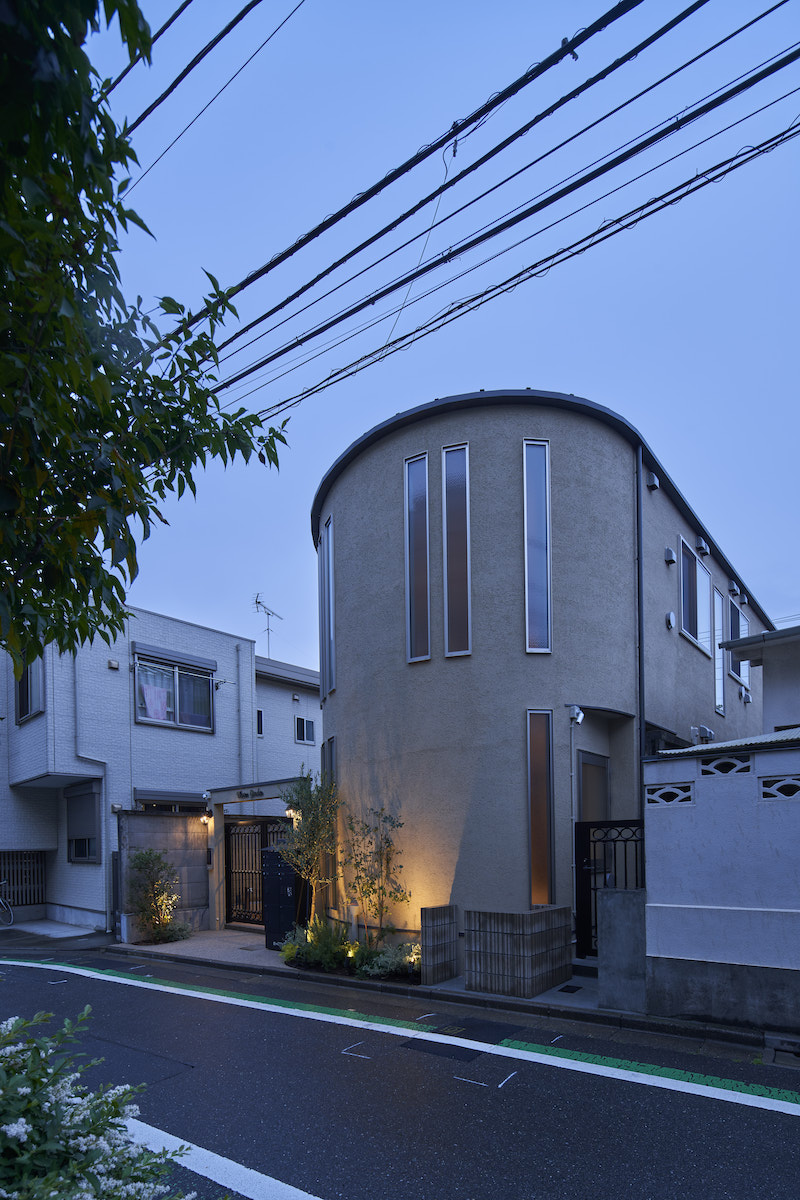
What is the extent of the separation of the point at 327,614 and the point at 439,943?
19.8ft

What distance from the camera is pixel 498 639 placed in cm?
1091

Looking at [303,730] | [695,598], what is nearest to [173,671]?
[303,730]

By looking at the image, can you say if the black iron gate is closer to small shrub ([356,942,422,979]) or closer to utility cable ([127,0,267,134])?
small shrub ([356,942,422,979])

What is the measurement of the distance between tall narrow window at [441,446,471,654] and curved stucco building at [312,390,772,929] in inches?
0.8

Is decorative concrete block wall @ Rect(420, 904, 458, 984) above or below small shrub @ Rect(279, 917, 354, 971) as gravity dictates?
above

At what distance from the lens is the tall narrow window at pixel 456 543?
36.6ft

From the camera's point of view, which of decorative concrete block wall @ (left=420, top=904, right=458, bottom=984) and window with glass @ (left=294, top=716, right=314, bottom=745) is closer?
decorative concrete block wall @ (left=420, top=904, right=458, bottom=984)

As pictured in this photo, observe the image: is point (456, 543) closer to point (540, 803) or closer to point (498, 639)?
point (498, 639)

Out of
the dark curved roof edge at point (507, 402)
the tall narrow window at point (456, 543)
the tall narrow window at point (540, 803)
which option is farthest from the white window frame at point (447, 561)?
the tall narrow window at point (540, 803)

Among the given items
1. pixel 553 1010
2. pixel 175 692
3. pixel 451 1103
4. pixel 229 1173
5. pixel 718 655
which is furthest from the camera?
pixel 175 692

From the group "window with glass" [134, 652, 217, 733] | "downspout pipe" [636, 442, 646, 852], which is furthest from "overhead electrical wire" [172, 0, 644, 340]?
"window with glass" [134, 652, 217, 733]

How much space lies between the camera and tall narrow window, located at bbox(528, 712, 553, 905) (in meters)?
10.2

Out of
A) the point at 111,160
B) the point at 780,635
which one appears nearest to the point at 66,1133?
the point at 111,160

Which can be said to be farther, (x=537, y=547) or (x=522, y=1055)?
(x=537, y=547)
